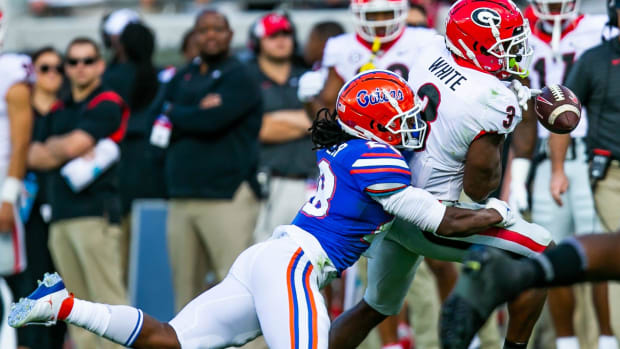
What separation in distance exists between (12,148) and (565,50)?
3.02 metres

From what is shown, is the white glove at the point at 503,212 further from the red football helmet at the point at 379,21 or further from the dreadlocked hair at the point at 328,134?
the red football helmet at the point at 379,21

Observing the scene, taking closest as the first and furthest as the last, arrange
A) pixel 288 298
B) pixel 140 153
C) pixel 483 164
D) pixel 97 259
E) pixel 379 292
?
pixel 288 298 < pixel 483 164 < pixel 379 292 < pixel 97 259 < pixel 140 153

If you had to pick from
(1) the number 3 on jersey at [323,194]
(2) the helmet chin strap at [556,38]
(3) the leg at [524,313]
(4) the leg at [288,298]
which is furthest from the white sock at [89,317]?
(2) the helmet chin strap at [556,38]

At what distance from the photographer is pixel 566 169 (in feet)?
18.3

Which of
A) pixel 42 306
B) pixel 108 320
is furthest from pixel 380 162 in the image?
pixel 42 306

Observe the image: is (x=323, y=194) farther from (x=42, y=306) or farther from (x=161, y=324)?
(x=42, y=306)

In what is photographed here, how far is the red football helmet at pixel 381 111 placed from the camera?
407 centimetres

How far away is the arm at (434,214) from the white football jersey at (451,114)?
9.3 inches

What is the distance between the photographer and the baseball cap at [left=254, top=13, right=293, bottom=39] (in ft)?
23.6

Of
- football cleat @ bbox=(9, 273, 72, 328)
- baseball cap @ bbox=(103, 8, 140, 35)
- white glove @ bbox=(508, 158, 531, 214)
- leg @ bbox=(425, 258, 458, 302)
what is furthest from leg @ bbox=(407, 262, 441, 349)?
baseball cap @ bbox=(103, 8, 140, 35)

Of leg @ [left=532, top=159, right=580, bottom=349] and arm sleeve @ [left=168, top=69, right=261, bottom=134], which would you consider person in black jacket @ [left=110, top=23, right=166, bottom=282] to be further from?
leg @ [left=532, top=159, right=580, bottom=349]

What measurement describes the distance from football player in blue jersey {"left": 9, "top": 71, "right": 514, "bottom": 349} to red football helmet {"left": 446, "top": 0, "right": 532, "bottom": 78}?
0.30m

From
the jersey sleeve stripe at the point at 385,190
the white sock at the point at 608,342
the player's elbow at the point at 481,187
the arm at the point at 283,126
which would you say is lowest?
the white sock at the point at 608,342

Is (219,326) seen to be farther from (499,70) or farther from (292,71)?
Answer: (292,71)
